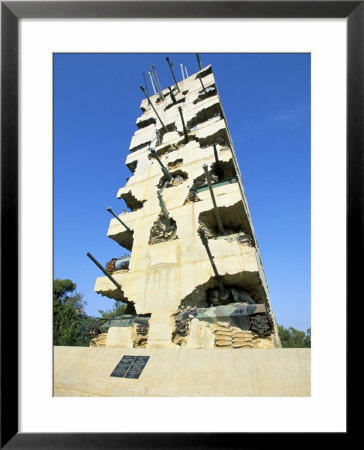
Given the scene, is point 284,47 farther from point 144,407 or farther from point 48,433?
point 48,433

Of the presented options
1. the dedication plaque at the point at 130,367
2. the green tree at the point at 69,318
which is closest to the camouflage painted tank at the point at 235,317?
the dedication plaque at the point at 130,367

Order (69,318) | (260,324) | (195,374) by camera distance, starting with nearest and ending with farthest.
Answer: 1. (195,374)
2. (260,324)
3. (69,318)

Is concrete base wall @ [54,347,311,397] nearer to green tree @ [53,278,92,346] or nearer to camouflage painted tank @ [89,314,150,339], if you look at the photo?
camouflage painted tank @ [89,314,150,339]

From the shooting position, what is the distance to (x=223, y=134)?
541 inches

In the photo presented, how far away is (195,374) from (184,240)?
16.7 ft

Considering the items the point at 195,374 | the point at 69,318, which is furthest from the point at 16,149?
the point at 69,318

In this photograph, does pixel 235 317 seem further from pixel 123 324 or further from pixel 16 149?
pixel 16 149

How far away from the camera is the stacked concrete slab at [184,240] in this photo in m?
Result: 8.42

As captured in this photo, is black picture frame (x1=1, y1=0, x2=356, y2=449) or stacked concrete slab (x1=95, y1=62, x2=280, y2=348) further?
stacked concrete slab (x1=95, y1=62, x2=280, y2=348)

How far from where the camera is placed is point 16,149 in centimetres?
340

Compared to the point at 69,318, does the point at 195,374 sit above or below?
above

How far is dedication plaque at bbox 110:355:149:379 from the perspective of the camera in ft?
16.6

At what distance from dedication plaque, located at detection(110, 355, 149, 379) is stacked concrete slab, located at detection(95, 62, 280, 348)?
2430 mm

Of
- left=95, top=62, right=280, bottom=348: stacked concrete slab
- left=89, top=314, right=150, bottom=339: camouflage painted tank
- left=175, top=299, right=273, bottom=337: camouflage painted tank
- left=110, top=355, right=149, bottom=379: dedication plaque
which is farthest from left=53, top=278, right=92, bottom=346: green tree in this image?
left=110, top=355, right=149, bottom=379: dedication plaque
